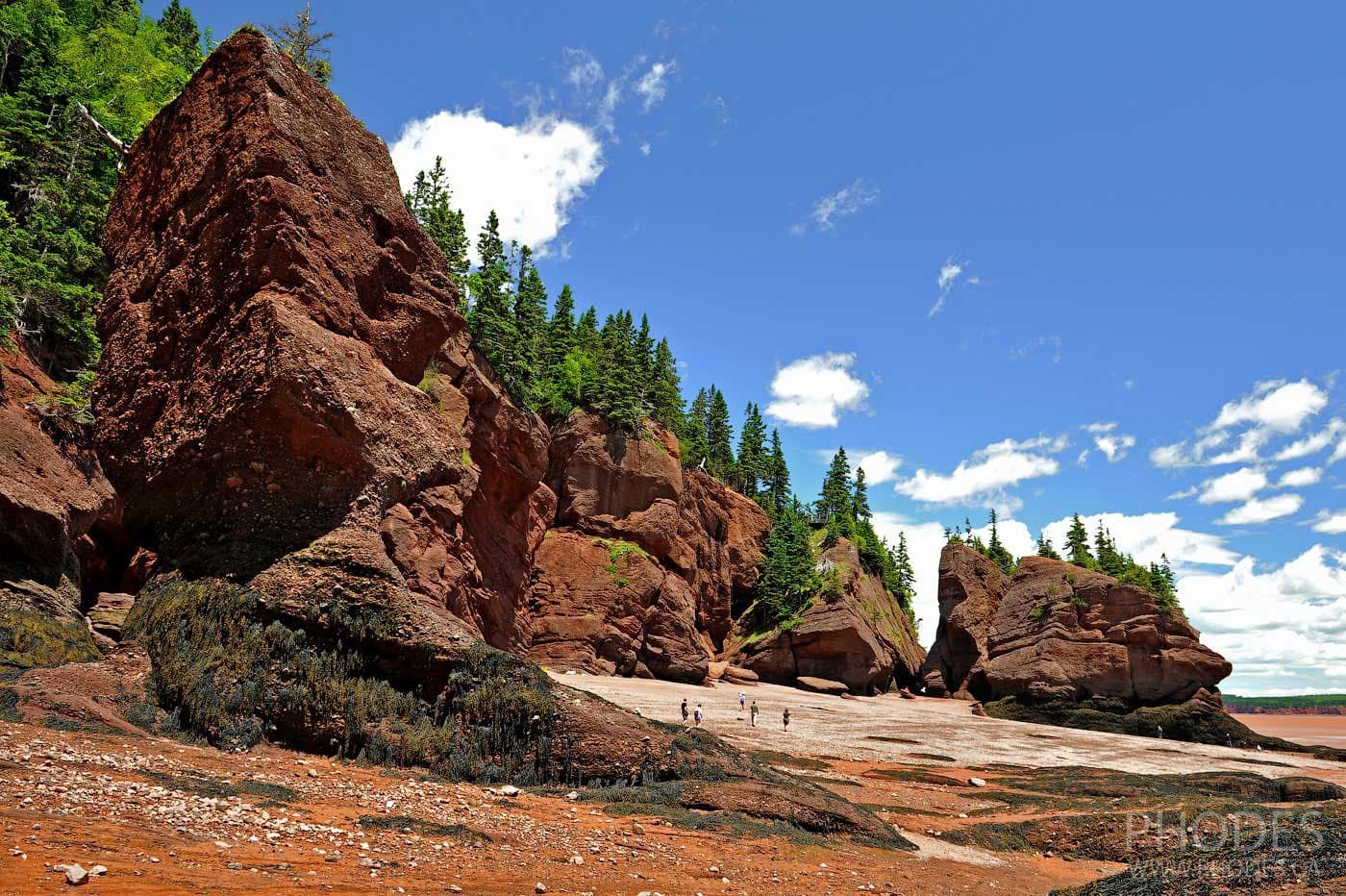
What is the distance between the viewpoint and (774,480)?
9306 centimetres

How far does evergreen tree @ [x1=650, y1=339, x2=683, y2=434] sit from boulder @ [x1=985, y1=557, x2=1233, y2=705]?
37336 mm

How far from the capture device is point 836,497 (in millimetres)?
87125

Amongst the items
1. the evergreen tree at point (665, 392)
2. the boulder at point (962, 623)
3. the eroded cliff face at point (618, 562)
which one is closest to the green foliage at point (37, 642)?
the eroded cliff face at point (618, 562)

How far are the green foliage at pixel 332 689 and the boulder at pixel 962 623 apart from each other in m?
65.6

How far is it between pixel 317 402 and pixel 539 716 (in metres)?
7.04

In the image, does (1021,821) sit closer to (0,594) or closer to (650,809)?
(650,809)

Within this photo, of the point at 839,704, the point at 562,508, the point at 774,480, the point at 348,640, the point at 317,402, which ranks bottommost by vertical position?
the point at 839,704

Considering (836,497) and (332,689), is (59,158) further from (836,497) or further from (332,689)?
(836,497)

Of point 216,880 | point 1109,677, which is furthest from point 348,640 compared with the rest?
point 1109,677

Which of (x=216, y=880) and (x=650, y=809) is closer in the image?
(x=216, y=880)

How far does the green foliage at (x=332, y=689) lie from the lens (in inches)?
441

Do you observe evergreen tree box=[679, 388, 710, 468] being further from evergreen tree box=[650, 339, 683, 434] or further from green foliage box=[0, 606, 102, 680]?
green foliage box=[0, 606, 102, 680]

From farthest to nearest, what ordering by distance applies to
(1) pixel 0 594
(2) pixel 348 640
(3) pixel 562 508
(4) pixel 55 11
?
(3) pixel 562 508
(4) pixel 55 11
(2) pixel 348 640
(1) pixel 0 594

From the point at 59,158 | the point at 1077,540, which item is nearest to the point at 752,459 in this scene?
the point at 1077,540
